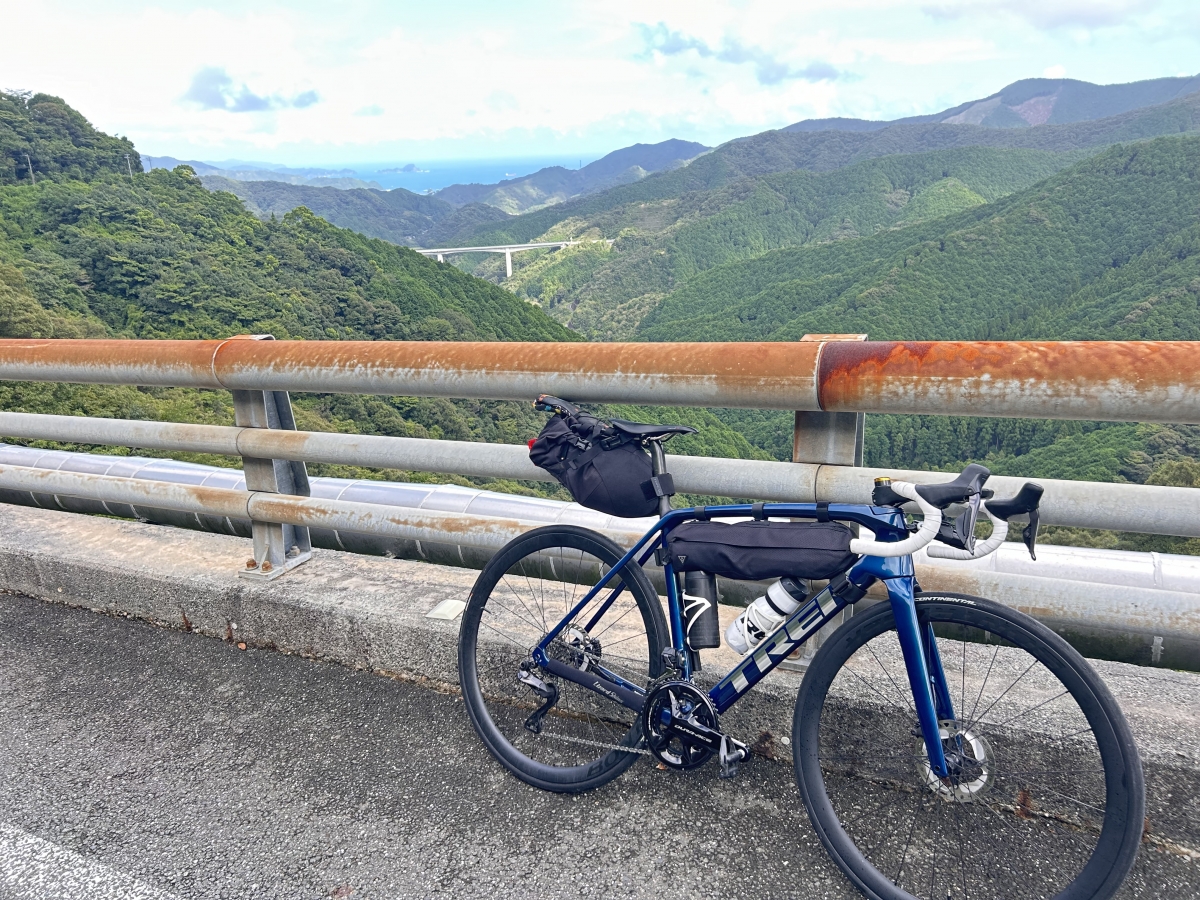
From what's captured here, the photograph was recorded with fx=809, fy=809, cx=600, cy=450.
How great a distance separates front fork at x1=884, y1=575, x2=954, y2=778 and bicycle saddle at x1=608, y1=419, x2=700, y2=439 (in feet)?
1.99

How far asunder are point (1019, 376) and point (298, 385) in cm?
207

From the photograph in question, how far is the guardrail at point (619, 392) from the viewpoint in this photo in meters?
1.75

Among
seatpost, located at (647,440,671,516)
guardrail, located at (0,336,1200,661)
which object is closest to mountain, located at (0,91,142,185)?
guardrail, located at (0,336,1200,661)

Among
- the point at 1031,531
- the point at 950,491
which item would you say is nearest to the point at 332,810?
the point at 950,491

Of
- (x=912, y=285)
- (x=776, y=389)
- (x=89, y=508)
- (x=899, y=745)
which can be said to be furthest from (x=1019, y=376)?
(x=912, y=285)

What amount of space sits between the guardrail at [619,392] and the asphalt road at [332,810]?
1.91 ft

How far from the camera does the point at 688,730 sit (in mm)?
1960

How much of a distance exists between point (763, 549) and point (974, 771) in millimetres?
638

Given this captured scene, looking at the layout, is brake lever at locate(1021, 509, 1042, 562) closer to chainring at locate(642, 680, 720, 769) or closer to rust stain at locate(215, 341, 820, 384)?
rust stain at locate(215, 341, 820, 384)

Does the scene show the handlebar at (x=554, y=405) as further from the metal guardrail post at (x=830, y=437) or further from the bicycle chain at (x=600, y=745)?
the bicycle chain at (x=600, y=745)

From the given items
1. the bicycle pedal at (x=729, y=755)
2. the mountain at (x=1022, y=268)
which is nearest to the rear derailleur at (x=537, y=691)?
the bicycle pedal at (x=729, y=755)

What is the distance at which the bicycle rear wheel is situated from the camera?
2.08m

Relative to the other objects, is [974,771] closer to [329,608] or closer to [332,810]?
[332,810]

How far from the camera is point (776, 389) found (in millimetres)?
1938
